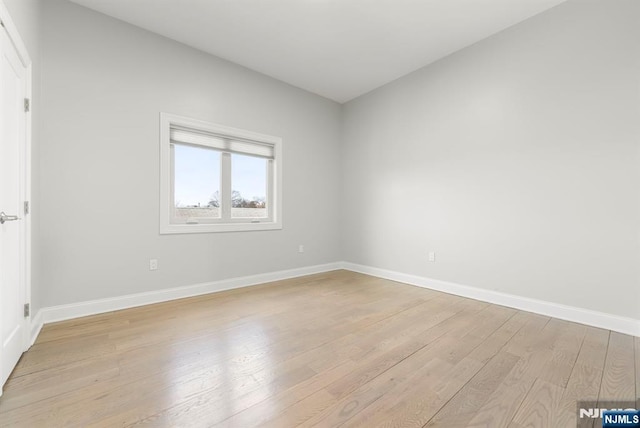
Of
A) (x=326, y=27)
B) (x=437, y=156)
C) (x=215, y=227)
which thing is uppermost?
(x=326, y=27)

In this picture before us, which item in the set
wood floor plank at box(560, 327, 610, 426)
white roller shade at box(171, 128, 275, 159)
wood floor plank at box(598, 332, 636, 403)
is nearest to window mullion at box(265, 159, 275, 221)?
white roller shade at box(171, 128, 275, 159)

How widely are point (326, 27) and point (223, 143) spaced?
73.6 inches

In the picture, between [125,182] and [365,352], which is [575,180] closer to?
[365,352]

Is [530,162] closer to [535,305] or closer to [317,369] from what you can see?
[535,305]

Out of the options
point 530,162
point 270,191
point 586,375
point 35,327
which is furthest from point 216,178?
point 586,375

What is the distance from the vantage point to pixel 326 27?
9.53ft

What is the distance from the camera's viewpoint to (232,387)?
152 centimetres

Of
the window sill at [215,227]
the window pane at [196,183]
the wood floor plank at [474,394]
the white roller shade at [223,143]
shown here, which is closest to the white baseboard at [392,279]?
the window sill at [215,227]

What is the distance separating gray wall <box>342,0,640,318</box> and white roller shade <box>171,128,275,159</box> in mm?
1915

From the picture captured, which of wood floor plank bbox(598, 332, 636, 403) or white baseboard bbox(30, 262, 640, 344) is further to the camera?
white baseboard bbox(30, 262, 640, 344)

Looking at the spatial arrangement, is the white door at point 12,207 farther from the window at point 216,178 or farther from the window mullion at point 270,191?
the window mullion at point 270,191
